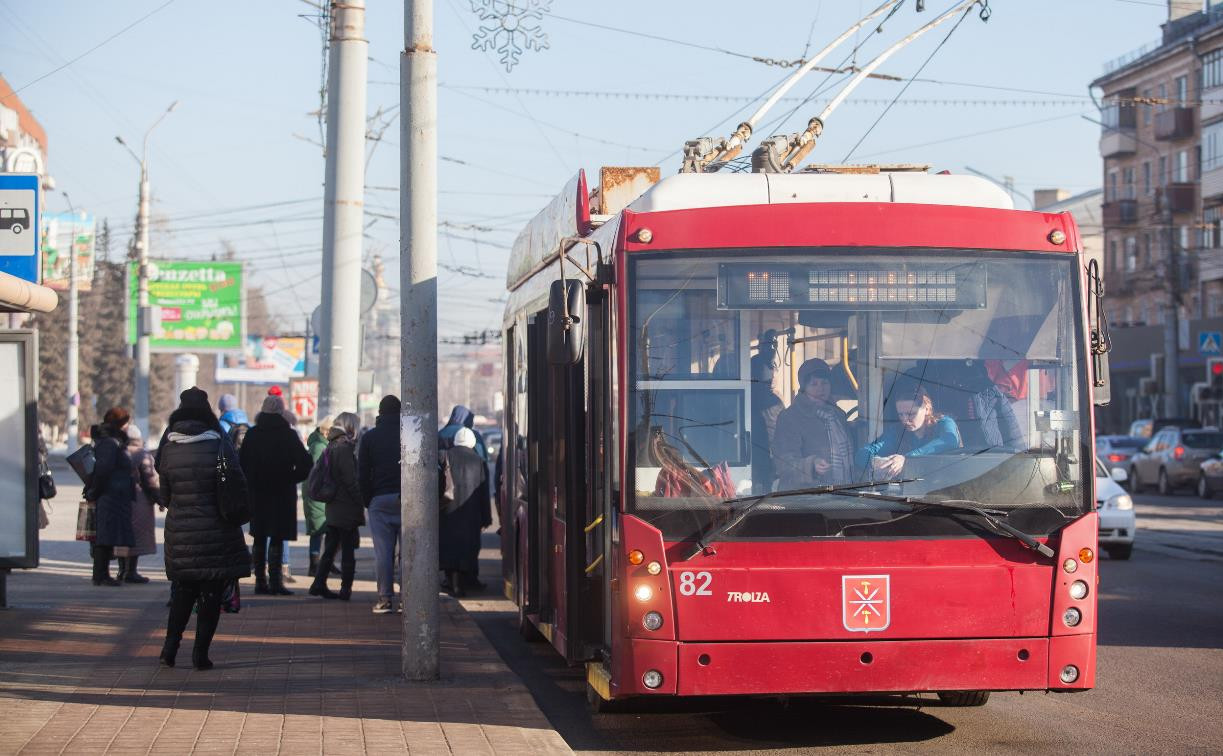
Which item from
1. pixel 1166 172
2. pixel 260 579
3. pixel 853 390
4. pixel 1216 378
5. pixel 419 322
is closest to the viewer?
pixel 853 390

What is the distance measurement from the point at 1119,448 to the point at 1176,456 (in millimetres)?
5762

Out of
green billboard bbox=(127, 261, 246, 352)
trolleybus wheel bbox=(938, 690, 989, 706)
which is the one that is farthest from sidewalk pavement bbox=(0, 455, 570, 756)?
green billboard bbox=(127, 261, 246, 352)

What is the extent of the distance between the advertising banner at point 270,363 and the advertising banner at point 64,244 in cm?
877

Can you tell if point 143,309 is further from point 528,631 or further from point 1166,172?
point 1166,172

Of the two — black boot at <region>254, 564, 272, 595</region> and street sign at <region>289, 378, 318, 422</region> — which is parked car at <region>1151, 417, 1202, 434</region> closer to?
street sign at <region>289, 378, 318, 422</region>

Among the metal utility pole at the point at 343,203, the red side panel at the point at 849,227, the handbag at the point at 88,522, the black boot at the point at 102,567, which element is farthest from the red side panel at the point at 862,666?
the metal utility pole at the point at 343,203

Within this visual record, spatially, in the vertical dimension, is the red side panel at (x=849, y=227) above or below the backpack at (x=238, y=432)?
above

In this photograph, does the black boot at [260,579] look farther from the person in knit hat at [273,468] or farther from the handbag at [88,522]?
the handbag at [88,522]

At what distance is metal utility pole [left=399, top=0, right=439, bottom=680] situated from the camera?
990cm

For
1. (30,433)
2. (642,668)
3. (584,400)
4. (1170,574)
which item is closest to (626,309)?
(584,400)

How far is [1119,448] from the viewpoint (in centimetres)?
4616

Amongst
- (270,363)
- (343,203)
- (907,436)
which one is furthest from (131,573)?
(270,363)

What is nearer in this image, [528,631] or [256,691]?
[256,691]

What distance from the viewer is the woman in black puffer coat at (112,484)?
50.5ft
